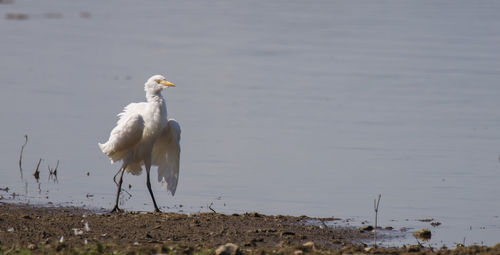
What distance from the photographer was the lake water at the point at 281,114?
12.4m

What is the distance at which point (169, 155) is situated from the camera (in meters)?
11.7

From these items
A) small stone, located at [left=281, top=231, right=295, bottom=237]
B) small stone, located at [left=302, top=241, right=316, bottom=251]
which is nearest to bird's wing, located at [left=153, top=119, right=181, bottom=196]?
small stone, located at [left=281, top=231, right=295, bottom=237]

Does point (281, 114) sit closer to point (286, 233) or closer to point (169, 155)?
point (169, 155)

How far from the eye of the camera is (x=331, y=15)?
1423 inches

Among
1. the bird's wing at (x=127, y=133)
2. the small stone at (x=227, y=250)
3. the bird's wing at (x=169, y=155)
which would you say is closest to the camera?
the small stone at (x=227, y=250)

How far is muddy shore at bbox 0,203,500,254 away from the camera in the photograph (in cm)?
805

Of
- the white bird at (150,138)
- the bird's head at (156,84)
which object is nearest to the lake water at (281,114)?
the white bird at (150,138)

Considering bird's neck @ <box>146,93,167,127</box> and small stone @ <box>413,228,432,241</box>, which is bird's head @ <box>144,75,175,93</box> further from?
small stone @ <box>413,228,432,241</box>

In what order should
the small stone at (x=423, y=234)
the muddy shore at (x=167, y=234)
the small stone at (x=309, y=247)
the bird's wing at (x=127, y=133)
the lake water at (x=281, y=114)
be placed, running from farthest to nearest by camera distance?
the lake water at (x=281, y=114), the bird's wing at (x=127, y=133), the small stone at (x=423, y=234), the small stone at (x=309, y=247), the muddy shore at (x=167, y=234)

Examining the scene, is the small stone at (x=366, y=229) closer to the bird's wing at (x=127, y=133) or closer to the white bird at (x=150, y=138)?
the white bird at (x=150, y=138)

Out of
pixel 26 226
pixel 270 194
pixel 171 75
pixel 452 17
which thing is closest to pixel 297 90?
pixel 171 75

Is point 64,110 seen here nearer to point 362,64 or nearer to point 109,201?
point 109,201

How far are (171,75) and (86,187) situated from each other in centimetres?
846

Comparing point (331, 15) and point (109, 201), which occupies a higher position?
point (331, 15)
